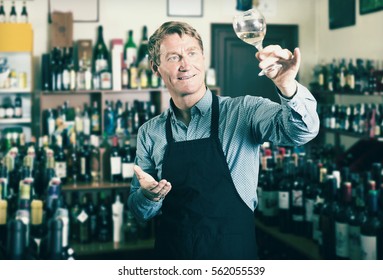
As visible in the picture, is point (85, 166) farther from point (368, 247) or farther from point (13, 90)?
point (368, 247)

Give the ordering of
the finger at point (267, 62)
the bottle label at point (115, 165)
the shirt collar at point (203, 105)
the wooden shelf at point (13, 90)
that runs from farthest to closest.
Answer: the wooden shelf at point (13, 90), the bottle label at point (115, 165), the shirt collar at point (203, 105), the finger at point (267, 62)

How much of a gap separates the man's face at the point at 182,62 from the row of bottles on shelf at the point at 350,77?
2.28 metres

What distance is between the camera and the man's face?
1354 mm

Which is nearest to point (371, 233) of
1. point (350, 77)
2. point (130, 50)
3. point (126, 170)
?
point (126, 170)

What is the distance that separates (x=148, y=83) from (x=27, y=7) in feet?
3.63

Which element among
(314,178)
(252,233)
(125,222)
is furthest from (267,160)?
(252,233)

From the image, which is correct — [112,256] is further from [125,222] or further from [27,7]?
[27,7]

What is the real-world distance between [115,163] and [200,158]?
214 centimetres

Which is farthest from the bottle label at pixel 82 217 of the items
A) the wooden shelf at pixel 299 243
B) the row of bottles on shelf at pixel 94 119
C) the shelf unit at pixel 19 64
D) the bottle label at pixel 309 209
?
the bottle label at pixel 309 209

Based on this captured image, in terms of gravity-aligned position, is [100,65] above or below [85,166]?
above

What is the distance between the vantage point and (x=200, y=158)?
4.66 ft

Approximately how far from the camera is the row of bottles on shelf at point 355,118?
3.33m

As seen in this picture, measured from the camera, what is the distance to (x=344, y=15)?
4.04 metres

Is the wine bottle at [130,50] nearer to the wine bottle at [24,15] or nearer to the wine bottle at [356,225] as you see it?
the wine bottle at [24,15]
